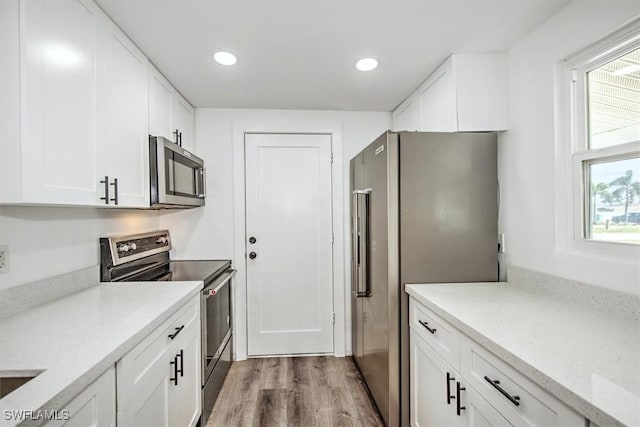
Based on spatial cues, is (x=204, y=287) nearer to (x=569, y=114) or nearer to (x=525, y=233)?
(x=525, y=233)

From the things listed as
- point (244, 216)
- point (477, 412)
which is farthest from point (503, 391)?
point (244, 216)

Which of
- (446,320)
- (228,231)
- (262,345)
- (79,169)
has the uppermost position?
(79,169)

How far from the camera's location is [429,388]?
62.6 inches

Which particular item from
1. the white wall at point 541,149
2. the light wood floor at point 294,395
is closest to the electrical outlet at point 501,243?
the white wall at point 541,149

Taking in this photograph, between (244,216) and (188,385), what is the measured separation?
1.47 metres

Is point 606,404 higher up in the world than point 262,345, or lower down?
higher up

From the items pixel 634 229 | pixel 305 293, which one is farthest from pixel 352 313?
pixel 634 229

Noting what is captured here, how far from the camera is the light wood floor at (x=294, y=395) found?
2.05 metres

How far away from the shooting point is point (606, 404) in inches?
29.1

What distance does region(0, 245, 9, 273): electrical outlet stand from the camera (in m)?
1.27

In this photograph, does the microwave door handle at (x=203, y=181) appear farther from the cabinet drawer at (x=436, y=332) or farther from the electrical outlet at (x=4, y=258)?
the cabinet drawer at (x=436, y=332)

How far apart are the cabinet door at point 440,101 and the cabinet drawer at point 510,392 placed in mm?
1249

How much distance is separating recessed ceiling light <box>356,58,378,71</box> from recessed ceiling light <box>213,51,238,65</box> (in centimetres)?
76

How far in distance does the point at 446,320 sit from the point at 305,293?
66.1 inches
